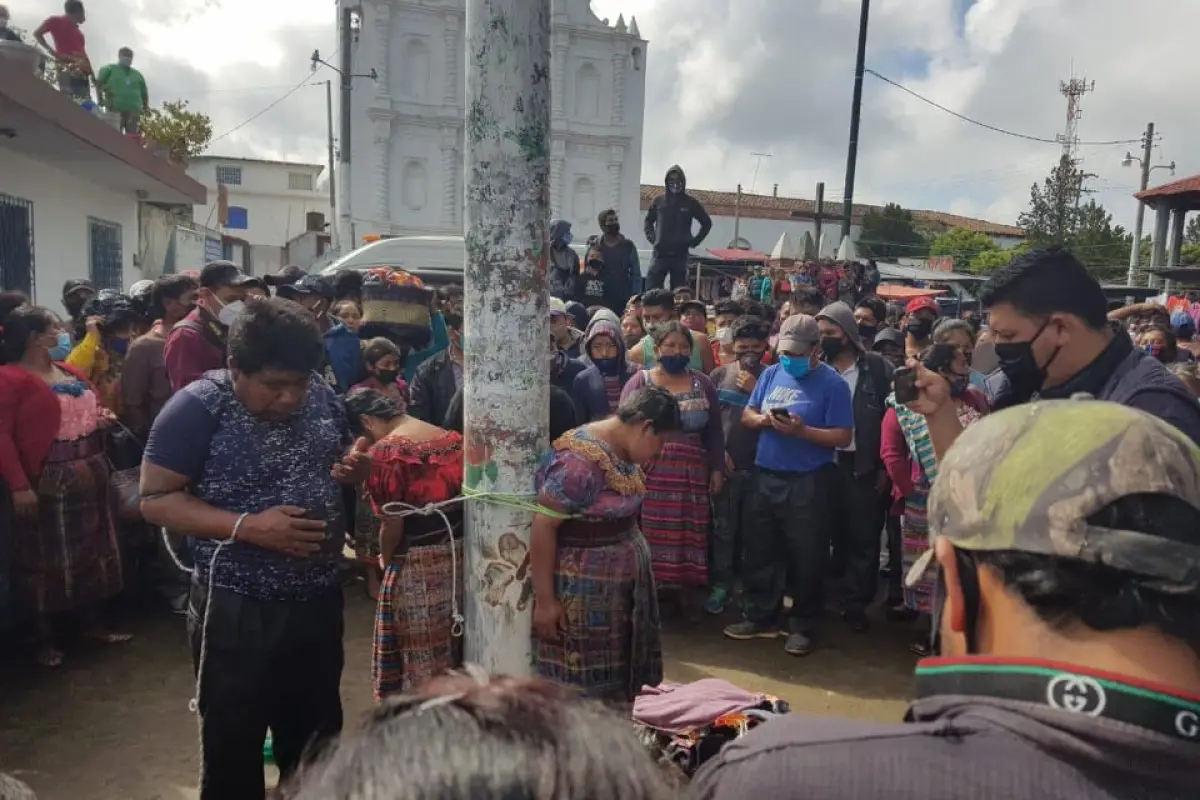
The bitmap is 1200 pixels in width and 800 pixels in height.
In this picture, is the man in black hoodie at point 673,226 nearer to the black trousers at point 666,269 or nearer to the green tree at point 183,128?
the black trousers at point 666,269

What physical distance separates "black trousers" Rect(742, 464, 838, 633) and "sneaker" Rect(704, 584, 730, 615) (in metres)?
0.29

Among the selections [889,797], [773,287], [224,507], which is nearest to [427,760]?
[889,797]

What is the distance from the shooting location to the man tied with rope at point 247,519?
2465mm

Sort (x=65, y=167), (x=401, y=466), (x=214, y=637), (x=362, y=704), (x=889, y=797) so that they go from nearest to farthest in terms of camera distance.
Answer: (x=889, y=797) → (x=214, y=637) → (x=401, y=466) → (x=362, y=704) → (x=65, y=167)

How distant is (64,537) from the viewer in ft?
14.0

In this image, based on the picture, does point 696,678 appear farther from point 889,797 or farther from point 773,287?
point 773,287

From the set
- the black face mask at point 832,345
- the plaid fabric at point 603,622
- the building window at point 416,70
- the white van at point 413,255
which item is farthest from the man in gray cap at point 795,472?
the building window at point 416,70

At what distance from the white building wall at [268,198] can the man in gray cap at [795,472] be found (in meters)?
45.9

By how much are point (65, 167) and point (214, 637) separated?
8903 millimetres

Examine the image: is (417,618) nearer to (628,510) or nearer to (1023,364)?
(628,510)

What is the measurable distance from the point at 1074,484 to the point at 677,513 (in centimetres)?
Answer: 411

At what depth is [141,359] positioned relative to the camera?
479cm

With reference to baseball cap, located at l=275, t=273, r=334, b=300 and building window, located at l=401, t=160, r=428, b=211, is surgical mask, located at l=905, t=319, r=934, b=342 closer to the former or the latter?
baseball cap, located at l=275, t=273, r=334, b=300

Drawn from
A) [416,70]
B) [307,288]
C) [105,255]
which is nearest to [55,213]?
[105,255]
